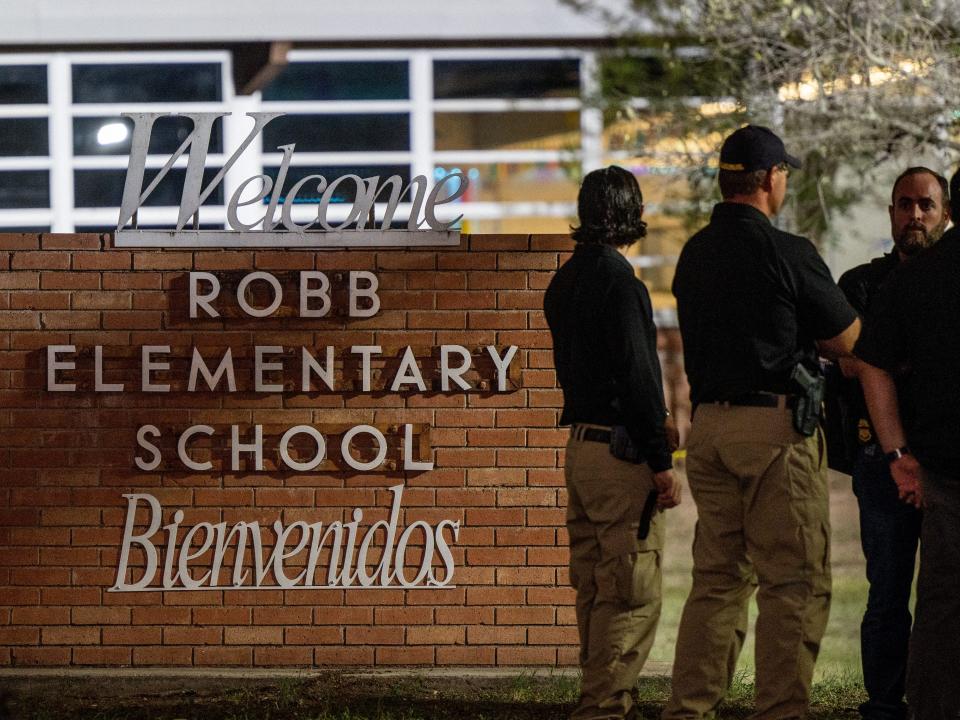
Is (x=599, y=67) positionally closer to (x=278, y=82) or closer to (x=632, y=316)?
(x=278, y=82)

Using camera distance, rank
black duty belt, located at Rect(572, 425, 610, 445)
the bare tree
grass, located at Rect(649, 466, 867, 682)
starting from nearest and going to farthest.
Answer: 1. black duty belt, located at Rect(572, 425, 610, 445)
2. grass, located at Rect(649, 466, 867, 682)
3. the bare tree

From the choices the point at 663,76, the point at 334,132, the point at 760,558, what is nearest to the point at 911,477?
the point at 760,558

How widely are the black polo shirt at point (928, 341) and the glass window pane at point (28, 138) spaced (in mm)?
9366

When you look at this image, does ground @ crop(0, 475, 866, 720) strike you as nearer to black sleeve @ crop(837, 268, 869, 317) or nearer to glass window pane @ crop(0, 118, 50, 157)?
black sleeve @ crop(837, 268, 869, 317)

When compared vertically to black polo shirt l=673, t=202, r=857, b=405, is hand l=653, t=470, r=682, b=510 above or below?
below

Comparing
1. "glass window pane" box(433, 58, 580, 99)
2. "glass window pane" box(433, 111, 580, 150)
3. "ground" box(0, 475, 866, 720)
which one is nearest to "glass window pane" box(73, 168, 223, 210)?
"glass window pane" box(433, 111, 580, 150)

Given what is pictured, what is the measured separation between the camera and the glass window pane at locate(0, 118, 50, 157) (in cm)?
1163

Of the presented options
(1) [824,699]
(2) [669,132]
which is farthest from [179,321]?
(2) [669,132]

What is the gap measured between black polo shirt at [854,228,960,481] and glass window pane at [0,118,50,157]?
9366mm

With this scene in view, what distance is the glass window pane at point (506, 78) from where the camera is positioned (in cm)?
1245

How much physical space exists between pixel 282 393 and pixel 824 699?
249 centimetres

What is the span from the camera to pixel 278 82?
1223 centimetres

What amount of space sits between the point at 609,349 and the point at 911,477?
Answer: 1.01m

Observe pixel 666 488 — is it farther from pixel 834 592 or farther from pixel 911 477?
pixel 834 592
